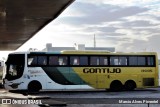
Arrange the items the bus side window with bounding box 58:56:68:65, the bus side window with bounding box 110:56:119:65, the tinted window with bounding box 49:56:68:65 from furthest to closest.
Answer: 1. the bus side window with bounding box 110:56:119:65
2. the bus side window with bounding box 58:56:68:65
3. the tinted window with bounding box 49:56:68:65

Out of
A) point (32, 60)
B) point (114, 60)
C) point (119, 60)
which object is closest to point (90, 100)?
point (32, 60)

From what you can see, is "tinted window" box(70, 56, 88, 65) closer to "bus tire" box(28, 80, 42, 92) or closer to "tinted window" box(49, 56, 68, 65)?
"tinted window" box(49, 56, 68, 65)

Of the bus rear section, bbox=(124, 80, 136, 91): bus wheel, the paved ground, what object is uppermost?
the bus rear section

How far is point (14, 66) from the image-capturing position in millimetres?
25172

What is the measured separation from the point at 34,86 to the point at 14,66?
1824 millimetres

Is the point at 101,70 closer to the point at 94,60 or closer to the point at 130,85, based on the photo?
Result: the point at 94,60

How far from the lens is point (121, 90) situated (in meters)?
26.4

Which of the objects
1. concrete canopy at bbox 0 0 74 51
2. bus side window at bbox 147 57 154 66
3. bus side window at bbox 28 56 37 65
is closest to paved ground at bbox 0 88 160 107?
bus side window at bbox 28 56 37 65

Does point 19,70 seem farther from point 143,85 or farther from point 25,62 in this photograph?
point 143,85

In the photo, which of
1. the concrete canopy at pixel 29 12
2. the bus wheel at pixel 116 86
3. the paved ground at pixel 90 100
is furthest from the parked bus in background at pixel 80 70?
the paved ground at pixel 90 100

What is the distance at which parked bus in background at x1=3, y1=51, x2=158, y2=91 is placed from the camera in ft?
81.8

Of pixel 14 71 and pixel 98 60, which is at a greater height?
pixel 98 60

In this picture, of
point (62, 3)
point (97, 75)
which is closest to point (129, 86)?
point (97, 75)

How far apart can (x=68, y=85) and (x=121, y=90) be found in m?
3.71
